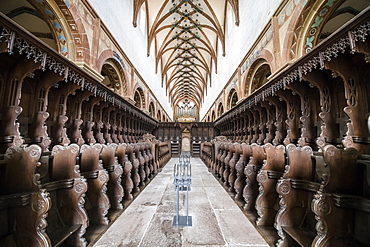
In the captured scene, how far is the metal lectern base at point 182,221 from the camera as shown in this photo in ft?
6.90

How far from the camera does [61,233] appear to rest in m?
1.59

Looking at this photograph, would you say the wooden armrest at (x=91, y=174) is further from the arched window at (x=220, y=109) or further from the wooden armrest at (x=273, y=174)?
the arched window at (x=220, y=109)

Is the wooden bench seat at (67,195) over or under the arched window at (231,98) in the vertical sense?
under

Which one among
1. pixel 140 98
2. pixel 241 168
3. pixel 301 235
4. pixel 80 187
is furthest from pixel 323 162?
pixel 140 98

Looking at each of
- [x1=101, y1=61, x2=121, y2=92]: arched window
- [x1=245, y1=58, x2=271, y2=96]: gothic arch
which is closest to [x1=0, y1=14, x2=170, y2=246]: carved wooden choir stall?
[x1=101, y1=61, x2=121, y2=92]: arched window

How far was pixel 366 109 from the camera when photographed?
1870 mm

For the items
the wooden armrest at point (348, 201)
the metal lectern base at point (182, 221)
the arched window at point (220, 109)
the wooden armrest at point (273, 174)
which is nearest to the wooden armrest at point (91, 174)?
the metal lectern base at point (182, 221)

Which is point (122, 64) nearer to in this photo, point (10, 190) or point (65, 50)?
point (65, 50)

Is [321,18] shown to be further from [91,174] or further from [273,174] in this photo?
[91,174]

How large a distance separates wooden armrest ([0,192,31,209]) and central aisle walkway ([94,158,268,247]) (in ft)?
2.86

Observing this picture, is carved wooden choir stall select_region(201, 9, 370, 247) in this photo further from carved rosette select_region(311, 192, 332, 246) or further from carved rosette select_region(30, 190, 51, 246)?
carved rosette select_region(30, 190, 51, 246)

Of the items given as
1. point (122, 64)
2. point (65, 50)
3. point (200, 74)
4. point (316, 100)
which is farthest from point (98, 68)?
point (200, 74)

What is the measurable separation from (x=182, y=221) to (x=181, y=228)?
157 mm

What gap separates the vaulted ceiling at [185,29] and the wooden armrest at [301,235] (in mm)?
8934
